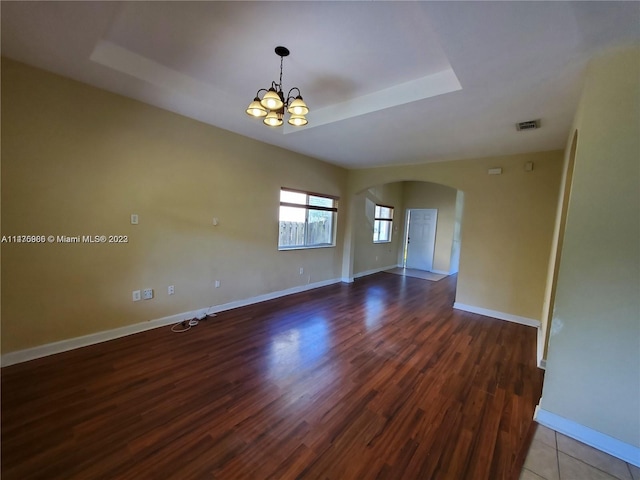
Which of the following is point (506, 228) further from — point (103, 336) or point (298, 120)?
point (103, 336)

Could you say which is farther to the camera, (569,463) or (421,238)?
(421,238)

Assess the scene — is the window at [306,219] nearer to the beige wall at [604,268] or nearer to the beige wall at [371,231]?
the beige wall at [371,231]

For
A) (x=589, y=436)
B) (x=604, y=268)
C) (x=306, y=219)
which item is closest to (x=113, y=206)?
(x=306, y=219)

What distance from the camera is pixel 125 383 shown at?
2152 millimetres

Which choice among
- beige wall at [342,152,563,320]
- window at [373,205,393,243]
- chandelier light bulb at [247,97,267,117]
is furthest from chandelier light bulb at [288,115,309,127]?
window at [373,205,393,243]

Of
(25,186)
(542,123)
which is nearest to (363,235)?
(542,123)

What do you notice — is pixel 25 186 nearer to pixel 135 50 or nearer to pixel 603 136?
pixel 135 50

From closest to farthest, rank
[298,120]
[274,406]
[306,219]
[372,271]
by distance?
[274,406]
[298,120]
[306,219]
[372,271]

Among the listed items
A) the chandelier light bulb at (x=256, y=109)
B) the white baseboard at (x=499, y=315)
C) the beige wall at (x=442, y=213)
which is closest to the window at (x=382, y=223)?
the beige wall at (x=442, y=213)

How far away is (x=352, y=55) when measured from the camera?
207 centimetres

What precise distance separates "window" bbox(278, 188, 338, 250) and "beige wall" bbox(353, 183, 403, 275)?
860 millimetres

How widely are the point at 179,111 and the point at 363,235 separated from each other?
4886 mm

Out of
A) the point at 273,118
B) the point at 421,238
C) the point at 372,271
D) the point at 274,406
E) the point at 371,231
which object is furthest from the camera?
the point at 421,238

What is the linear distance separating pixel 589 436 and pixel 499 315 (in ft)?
8.61
